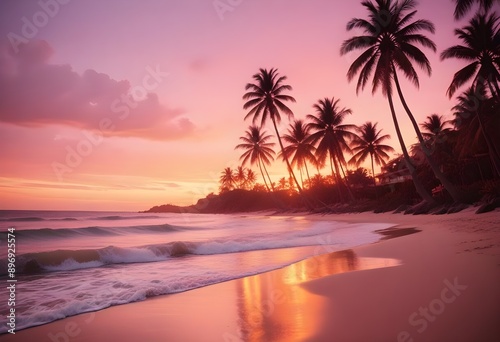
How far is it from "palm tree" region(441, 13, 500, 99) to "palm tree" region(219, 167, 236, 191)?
6982 cm

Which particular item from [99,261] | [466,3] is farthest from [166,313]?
[466,3]

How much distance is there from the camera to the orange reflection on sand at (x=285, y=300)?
302 centimetres

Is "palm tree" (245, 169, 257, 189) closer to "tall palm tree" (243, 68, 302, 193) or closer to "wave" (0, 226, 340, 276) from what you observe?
"tall palm tree" (243, 68, 302, 193)

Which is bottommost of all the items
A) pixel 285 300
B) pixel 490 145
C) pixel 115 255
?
pixel 285 300

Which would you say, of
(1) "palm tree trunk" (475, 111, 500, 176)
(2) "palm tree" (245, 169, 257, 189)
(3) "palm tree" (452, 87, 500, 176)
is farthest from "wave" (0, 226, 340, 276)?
(2) "palm tree" (245, 169, 257, 189)

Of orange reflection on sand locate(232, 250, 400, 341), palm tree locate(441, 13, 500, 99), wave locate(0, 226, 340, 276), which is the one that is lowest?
orange reflection on sand locate(232, 250, 400, 341)

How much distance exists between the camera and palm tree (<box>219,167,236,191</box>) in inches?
3376

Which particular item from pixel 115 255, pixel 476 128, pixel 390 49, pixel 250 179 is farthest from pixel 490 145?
pixel 250 179

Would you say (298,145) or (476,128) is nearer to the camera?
(476,128)

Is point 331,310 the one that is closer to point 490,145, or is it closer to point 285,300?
point 285,300

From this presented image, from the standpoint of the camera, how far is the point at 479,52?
18.0 m

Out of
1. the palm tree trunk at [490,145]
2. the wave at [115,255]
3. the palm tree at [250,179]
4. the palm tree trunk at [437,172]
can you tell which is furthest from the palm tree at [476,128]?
the palm tree at [250,179]

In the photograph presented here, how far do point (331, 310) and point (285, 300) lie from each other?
792mm

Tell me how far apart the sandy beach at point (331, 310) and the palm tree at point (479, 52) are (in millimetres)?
17277
